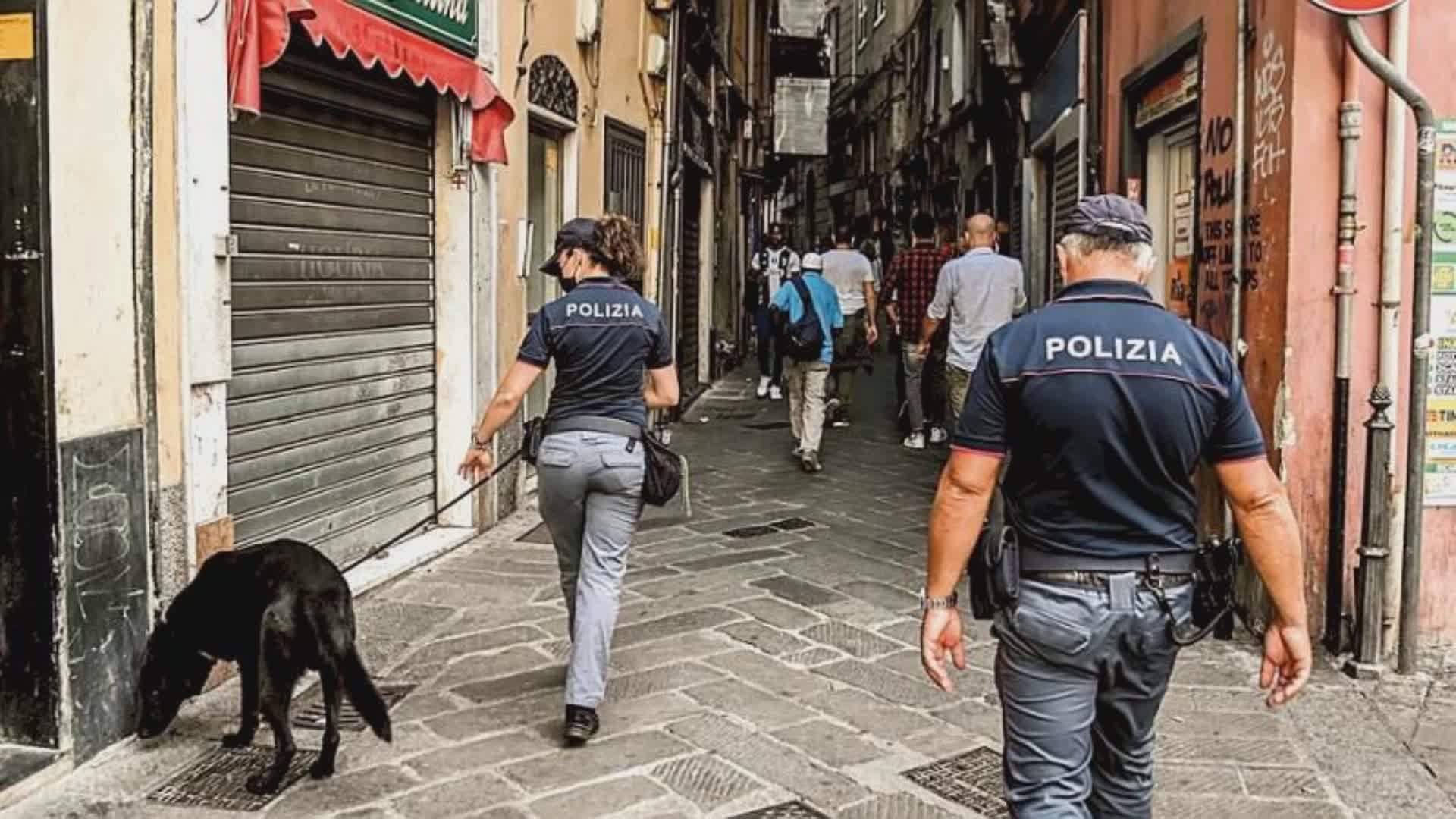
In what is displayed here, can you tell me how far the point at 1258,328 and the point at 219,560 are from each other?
13.0 feet

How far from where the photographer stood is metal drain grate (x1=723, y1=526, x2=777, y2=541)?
27.6ft

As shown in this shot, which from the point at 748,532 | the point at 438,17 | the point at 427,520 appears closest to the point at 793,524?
the point at 748,532

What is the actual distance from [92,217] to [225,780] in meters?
1.68

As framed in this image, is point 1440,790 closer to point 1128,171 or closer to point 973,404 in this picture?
point 973,404

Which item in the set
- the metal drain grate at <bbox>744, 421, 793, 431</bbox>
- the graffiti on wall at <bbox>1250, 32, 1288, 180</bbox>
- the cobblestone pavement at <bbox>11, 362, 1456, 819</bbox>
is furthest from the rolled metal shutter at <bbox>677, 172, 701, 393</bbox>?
the graffiti on wall at <bbox>1250, 32, 1288, 180</bbox>

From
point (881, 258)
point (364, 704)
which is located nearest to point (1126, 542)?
point (364, 704)

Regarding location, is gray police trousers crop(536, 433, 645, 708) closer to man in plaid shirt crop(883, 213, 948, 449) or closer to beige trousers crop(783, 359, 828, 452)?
beige trousers crop(783, 359, 828, 452)

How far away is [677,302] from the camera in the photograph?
1467cm

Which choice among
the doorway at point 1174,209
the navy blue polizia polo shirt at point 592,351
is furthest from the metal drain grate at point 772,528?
the navy blue polizia polo shirt at point 592,351

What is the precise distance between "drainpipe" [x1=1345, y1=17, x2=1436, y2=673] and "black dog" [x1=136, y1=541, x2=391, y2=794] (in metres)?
3.57

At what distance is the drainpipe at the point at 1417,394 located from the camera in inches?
214

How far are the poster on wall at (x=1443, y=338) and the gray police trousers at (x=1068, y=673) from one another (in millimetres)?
3059

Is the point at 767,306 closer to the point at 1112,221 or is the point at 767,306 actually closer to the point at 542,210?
the point at 542,210

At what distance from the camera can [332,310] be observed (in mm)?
7023
